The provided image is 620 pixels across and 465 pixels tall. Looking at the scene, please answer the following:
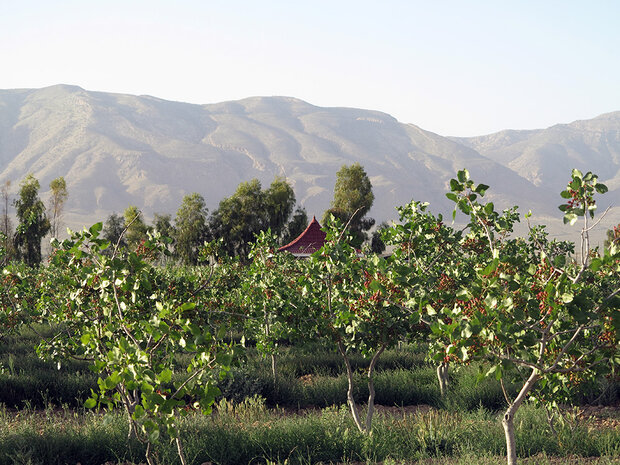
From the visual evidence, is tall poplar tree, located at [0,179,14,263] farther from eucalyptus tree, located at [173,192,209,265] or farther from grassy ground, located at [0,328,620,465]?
eucalyptus tree, located at [173,192,209,265]

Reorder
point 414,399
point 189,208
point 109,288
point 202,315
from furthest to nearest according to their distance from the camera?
point 189,208
point 414,399
point 202,315
point 109,288

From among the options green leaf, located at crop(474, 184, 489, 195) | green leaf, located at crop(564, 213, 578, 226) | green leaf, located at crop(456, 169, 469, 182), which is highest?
green leaf, located at crop(456, 169, 469, 182)

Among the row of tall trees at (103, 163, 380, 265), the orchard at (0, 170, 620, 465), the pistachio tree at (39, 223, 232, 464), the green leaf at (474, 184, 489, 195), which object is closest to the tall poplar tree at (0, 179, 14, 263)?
the orchard at (0, 170, 620, 465)

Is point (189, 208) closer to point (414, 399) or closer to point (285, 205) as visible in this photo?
point (285, 205)

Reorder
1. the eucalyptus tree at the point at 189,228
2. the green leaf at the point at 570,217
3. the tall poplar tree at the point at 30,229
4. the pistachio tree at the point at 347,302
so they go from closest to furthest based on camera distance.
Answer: the green leaf at the point at 570,217, the pistachio tree at the point at 347,302, the tall poplar tree at the point at 30,229, the eucalyptus tree at the point at 189,228

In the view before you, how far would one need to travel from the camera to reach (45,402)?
10305 millimetres

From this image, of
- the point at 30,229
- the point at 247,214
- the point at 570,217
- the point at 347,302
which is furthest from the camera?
the point at 247,214

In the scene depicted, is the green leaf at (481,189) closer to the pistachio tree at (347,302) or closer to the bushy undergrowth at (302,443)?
the pistachio tree at (347,302)

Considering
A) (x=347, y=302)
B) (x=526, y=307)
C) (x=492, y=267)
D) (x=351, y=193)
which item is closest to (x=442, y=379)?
(x=347, y=302)

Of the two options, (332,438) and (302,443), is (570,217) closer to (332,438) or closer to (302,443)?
(332,438)

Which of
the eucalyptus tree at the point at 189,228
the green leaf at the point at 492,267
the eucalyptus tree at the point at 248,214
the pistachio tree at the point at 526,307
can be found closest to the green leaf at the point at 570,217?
the pistachio tree at the point at 526,307

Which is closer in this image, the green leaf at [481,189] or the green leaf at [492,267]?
the green leaf at [492,267]

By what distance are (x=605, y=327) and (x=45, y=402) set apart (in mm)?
8971

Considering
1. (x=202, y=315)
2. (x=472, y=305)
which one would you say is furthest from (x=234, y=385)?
(x=472, y=305)
